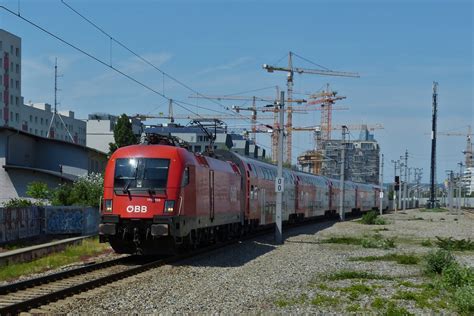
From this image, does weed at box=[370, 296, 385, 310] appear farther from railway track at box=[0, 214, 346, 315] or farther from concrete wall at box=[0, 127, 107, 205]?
concrete wall at box=[0, 127, 107, 205]

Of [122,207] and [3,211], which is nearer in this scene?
[122,207]

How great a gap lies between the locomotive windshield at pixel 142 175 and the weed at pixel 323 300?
7.03 meters

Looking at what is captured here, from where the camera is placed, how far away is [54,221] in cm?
3002

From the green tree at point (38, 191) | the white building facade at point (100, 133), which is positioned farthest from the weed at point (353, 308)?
the white building facade at point (100, 133)

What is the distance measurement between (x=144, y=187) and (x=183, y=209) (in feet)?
4.28

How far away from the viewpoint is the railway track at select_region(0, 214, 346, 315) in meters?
11.6

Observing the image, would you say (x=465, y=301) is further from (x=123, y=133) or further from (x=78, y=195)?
(x=123, y=133)

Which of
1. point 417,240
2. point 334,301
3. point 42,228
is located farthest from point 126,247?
point 417,240

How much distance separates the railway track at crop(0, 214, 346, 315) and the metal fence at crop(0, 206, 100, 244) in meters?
9.20

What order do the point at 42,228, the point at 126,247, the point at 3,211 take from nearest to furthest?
the point at 126,247, the point at 3,211, the point at 42,228

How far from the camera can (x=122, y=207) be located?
18.3 m

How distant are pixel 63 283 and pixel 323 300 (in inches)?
238

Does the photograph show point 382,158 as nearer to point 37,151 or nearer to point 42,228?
point 37,151

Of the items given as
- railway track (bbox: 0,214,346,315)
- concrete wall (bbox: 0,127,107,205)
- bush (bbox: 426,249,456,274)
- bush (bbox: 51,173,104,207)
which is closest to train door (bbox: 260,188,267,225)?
bush (bbox: 51,173,104,207)
